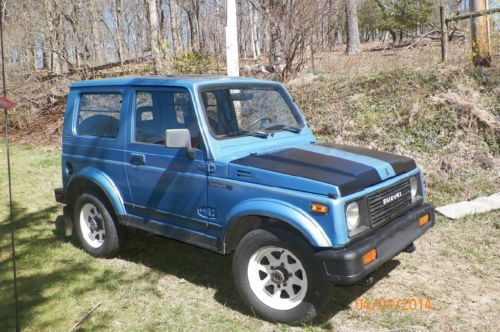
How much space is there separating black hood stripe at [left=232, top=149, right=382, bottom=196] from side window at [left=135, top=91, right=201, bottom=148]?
0.65 m

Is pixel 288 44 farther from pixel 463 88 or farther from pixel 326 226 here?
pixel 326 226

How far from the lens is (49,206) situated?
725 cm

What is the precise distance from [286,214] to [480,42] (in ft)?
25.5

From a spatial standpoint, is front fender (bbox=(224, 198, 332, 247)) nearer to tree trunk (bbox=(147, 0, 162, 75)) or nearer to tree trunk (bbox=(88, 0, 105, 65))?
tree trunk (bbox=(147, 0, 162, 75))

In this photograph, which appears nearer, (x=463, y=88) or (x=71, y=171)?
(x=71, y=171)

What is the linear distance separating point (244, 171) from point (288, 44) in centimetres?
754

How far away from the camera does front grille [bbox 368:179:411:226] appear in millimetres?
3525

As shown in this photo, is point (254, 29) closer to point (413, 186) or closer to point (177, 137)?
point (413, 186)

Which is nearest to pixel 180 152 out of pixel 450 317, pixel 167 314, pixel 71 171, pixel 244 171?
pixel 244 171

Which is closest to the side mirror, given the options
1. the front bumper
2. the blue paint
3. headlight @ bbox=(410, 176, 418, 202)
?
the blue paint

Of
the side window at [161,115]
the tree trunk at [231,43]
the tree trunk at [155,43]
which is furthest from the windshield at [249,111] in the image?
the tree trunk at [155,43]

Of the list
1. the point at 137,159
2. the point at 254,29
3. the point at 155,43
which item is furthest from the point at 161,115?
the point at 254,29

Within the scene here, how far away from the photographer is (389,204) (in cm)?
372

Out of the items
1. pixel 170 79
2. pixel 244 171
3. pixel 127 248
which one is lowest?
pixel 127 248
